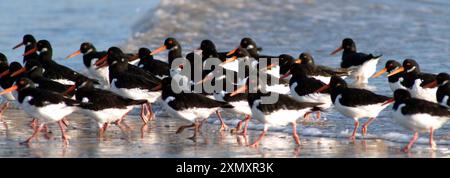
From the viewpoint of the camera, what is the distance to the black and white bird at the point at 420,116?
985 cm

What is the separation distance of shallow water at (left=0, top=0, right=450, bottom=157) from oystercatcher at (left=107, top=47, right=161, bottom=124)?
363 millimetres

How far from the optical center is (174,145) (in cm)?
1045

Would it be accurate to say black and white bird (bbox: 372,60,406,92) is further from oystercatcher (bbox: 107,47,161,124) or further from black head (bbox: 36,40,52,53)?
black head (bbox: 36,40,52,53)

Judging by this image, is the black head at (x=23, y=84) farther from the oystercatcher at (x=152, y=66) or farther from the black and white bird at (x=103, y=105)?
the oystercatcher at (x=152, y=66)

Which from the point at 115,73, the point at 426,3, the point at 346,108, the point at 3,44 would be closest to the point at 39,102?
the point at 115,73

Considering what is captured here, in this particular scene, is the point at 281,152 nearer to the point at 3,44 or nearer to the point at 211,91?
the point at 211,91

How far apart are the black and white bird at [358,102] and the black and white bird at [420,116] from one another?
20.1 inches

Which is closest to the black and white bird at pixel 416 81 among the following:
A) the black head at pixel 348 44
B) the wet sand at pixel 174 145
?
the wet sand at pixel 174 145

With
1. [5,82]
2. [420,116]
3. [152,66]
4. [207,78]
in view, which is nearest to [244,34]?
[152,66]

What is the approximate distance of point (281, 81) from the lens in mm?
12539

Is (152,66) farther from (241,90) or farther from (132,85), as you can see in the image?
(241,90)

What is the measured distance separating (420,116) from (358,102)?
3.09ft

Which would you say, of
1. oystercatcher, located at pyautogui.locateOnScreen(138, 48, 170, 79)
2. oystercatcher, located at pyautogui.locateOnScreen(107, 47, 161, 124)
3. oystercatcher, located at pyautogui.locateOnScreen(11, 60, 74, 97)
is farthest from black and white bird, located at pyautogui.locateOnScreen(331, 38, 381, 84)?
oystercatcher, located at pyautogui.locateOnScreen(11, 60, 74, 97)

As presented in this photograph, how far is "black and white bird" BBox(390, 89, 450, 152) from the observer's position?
32.3 ft
